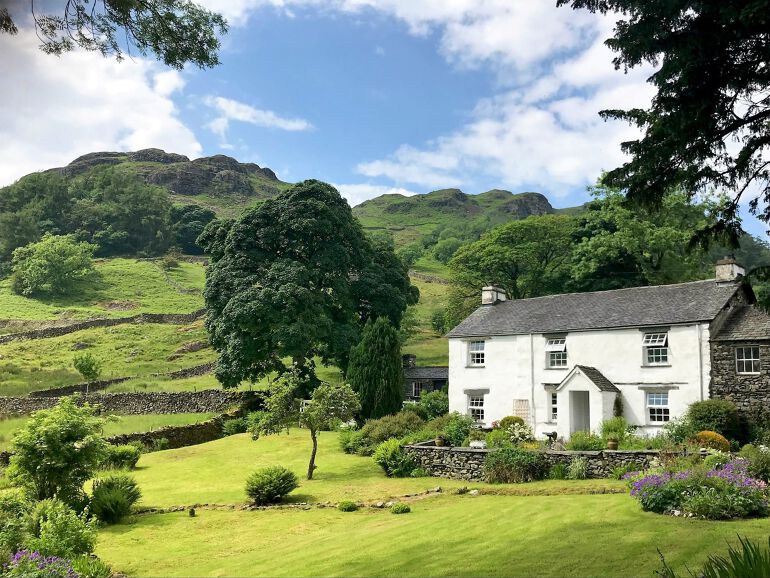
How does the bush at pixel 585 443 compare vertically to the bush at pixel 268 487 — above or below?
above

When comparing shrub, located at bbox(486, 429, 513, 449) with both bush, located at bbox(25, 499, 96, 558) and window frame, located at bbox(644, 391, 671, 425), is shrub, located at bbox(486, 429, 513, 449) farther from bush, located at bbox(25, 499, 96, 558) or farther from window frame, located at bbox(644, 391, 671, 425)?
bush, located at bbox(25, 499, 96, 558)

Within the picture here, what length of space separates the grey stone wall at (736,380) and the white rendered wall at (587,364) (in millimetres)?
406

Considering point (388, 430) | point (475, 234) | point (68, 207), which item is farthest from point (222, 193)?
point (388, 430)

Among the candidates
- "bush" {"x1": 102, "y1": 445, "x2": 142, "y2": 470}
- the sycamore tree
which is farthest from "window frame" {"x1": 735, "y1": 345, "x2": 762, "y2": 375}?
"bush" {"x1": 102, "y1": 445, "x2": 142, "y2": 470}

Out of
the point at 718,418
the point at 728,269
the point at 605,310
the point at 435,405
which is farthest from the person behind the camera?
the point at 435,405

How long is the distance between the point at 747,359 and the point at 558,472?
11426 mm

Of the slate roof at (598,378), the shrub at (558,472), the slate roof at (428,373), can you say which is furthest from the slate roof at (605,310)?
the shrub at (558,472)

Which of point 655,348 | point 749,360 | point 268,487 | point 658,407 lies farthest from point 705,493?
point 655,348

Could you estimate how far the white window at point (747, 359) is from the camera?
26.6 metres

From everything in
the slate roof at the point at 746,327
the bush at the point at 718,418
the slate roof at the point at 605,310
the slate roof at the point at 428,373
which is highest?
the slate roof at the point at 605,310

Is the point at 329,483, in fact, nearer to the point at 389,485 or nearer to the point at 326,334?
the point at 389,485

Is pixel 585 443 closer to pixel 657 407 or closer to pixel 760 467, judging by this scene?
pixel 657 407

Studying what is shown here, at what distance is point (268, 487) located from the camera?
20.4m

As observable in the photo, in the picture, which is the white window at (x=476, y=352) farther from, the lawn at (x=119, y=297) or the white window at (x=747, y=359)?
the lawn at (x=119, y=297)
